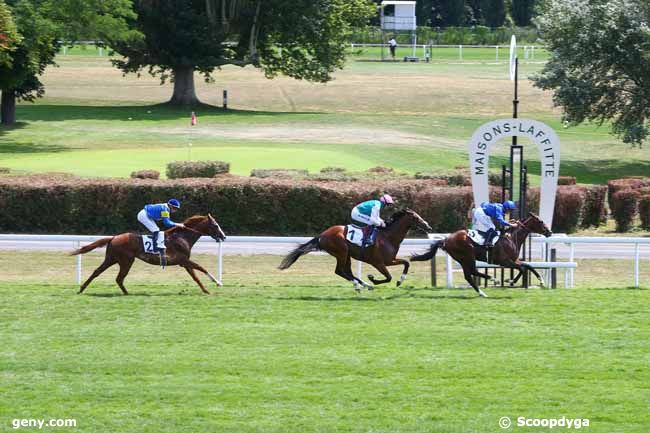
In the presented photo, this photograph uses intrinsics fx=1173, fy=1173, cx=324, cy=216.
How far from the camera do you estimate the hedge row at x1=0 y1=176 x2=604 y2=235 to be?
2106 cm

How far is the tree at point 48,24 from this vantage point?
99.8 feet

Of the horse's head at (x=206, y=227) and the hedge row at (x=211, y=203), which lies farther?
the hedge row at (x=211, y=203)

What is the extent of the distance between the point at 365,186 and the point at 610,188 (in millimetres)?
6059

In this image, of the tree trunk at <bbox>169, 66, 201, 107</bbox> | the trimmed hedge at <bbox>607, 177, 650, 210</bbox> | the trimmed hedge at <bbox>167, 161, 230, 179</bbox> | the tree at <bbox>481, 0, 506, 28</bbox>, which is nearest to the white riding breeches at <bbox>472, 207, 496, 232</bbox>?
the trimmed hedge at <bbox>607, 177, 650, 210</bbox>

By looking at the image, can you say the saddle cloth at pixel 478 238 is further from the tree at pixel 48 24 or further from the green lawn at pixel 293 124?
the tree at pixel 48 24

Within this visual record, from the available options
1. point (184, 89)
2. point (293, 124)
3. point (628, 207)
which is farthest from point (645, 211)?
point (184, 89)

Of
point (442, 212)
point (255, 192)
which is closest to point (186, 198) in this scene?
point (255, 192)

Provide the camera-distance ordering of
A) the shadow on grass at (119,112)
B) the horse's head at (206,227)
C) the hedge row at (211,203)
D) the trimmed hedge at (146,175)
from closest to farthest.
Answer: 1. the horse's head at (206,227)
2. the hedge row at (211,203)
3. the trimmed hedge at (146,175)
4. the shadow on grass at (119,112)

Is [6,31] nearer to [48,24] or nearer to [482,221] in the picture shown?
[48,24]

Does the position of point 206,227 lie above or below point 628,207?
above

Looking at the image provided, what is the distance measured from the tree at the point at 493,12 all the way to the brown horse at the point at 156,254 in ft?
230

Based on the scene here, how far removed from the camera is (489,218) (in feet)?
48.3

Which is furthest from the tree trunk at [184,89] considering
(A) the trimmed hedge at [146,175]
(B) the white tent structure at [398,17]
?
(B) the white tent structure at [398,17]

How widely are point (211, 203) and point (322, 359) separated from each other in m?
10.9
